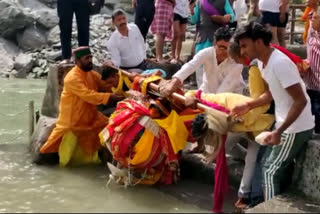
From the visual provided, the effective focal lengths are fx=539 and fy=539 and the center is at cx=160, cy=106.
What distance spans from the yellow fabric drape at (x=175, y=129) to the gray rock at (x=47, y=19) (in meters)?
17.5

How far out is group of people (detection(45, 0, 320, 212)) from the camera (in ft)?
13.0

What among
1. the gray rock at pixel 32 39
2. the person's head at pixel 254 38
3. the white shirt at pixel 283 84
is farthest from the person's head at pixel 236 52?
the gray rock at pixel 32 39

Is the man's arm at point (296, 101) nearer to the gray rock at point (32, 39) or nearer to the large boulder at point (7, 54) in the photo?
the large boulder at point (7, 54)

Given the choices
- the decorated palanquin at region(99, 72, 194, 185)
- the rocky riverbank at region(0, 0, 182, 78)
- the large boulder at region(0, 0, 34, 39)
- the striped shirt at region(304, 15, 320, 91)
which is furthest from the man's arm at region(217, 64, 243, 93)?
the large boulder at region(0, 0, 34, 39)

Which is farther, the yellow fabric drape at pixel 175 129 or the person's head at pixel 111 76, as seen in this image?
the person's head at pixel 111 76

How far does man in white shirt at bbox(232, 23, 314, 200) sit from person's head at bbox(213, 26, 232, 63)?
40.3 inches

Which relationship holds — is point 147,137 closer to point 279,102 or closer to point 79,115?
point 79,115

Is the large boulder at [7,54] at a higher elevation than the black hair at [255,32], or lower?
lower

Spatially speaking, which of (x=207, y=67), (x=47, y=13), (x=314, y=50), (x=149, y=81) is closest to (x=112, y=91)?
(x=149, y=81)

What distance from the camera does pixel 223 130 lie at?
4.27 meters

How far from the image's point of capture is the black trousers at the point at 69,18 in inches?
290

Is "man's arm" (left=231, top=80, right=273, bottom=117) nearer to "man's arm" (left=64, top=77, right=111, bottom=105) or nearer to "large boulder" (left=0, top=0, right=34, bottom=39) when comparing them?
"man's arm" (left=64, top=77, right=111, bottom=105)

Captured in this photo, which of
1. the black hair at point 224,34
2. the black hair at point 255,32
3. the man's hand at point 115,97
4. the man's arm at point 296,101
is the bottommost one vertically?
the man's hand at point 115,97

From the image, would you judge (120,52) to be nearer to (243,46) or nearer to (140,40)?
(140,40)
